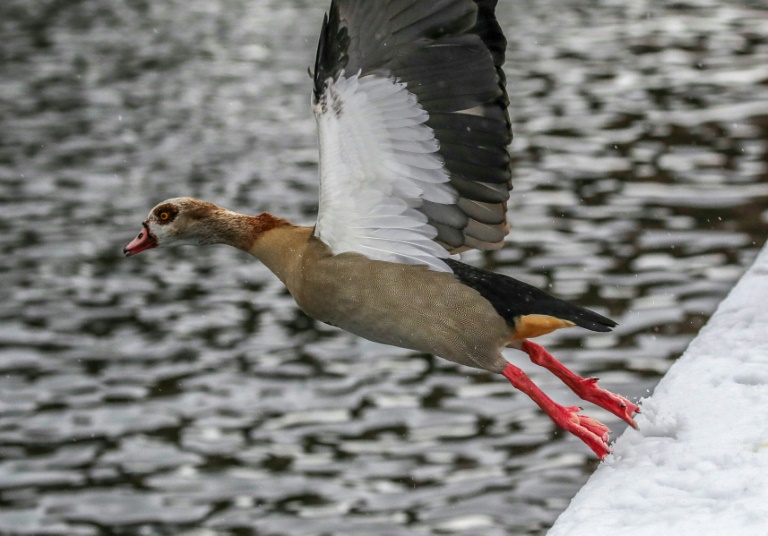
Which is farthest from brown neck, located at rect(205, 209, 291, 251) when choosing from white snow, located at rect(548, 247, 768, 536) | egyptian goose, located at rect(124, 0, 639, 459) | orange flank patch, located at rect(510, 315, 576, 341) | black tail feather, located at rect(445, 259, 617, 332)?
Answer: white snow, located at rect(548, 247, 768, 536)

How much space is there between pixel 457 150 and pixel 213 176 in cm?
947

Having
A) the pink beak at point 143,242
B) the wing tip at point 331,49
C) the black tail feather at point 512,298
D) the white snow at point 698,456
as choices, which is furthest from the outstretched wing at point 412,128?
the pink beak at point 143,242

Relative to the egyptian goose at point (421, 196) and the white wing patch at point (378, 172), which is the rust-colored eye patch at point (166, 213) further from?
the white wing patch at point (378, 172)

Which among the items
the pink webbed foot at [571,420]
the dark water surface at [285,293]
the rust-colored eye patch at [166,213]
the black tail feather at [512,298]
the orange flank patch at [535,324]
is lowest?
the dark water surface at [285,293]

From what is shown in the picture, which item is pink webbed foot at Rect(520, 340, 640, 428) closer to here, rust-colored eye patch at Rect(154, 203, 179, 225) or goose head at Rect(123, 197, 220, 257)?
goose head at Rect(123, 197, 220, 257)

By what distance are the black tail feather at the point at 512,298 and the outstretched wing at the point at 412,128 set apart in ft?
0.34

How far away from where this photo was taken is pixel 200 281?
11.5m

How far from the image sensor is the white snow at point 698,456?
3.26 meters

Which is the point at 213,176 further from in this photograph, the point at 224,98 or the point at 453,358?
the point at 453,358

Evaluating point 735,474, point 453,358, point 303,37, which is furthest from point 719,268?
point 303,37

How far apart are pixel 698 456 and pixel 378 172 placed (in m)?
1.63

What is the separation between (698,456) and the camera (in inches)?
141

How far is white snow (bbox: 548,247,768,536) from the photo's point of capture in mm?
3260

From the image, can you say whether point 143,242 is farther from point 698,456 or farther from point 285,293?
point 285,293
